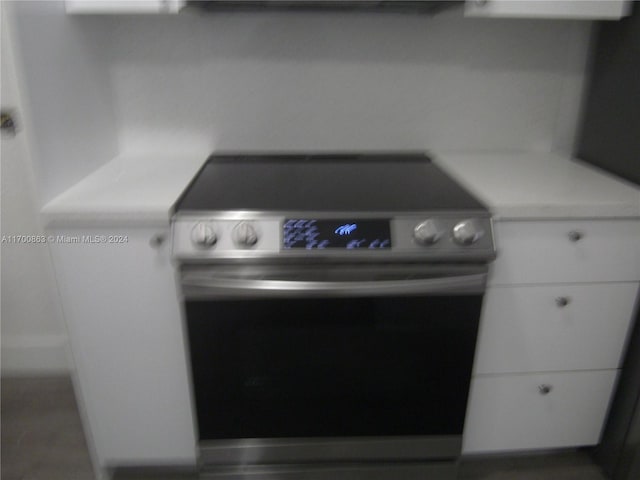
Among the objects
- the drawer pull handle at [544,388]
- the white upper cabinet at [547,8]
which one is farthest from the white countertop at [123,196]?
the drawer pull handle at [544,388]

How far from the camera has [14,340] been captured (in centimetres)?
192

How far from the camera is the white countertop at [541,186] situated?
1189 millimetres

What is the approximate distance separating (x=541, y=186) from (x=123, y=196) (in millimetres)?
1130

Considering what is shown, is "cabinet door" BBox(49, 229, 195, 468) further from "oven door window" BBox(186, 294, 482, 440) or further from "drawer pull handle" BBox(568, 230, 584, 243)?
"drawer pull handle" BBox(568, 230, 584, 243)

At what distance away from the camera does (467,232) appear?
1.12 meters

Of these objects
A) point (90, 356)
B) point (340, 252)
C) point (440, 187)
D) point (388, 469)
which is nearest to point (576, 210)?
point (440, 187)

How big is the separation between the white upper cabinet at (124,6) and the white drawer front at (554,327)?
1.13 m

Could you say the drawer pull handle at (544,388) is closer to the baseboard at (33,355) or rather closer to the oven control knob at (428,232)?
the oven control knob at (428,232)

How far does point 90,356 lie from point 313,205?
0.75 m

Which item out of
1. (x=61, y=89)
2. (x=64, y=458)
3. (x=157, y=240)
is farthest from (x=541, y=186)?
Result: (x=64, y=458)

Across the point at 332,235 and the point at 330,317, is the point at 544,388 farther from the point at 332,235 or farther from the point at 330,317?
the point at 332,235

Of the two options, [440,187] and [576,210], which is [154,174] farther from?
[576,210]

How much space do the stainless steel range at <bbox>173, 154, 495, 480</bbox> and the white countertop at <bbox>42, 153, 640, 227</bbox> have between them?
7 centimetres

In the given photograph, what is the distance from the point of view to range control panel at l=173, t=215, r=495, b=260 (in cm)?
110
